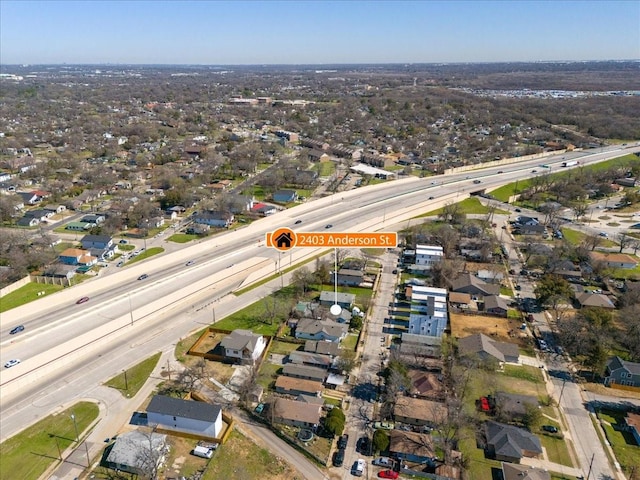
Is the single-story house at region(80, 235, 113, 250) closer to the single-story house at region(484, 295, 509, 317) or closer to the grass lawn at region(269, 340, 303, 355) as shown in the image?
the grass lawn at region(269, 340, 303, 355)

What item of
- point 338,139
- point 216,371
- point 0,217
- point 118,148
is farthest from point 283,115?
point 216,371

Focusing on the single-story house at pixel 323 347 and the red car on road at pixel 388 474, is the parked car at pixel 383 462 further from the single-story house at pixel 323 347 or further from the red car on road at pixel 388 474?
the single-story house at pixel 323 347

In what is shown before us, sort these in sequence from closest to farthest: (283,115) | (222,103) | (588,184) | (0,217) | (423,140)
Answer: (0,217) < (588,184) < (423,140) < (283,115) < (222,103)

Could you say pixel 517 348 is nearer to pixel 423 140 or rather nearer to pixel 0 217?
pixel 0 217

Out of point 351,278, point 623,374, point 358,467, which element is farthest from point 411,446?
point 351,278

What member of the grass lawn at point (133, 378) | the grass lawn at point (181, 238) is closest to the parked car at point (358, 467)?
the grass lawn at point (133, 378)

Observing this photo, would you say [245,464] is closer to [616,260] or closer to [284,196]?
[616,260]
